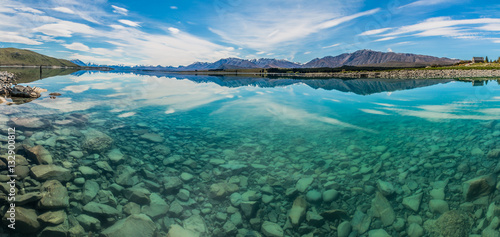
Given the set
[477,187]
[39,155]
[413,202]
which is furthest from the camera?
[39,155]

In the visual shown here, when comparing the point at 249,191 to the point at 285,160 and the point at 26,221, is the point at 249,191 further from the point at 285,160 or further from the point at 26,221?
the point at 26,221

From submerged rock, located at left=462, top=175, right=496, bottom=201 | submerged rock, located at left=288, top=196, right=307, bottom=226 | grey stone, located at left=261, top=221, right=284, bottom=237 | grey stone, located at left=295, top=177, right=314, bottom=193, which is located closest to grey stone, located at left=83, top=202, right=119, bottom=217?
grey stone, located at left=261, top=221, right=284, bottom=237

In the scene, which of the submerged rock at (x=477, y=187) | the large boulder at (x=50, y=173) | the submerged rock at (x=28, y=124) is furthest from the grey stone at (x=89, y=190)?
the submerged rock at (x=477, y=187)

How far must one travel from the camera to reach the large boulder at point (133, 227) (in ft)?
21.3

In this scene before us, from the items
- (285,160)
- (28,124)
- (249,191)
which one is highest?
(28,124)

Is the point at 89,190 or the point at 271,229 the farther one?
the point at 89,190

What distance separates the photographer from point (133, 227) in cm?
671

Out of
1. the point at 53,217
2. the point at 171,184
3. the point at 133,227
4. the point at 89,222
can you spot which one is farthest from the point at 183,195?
the point at 53,217

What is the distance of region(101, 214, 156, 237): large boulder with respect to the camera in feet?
21.3

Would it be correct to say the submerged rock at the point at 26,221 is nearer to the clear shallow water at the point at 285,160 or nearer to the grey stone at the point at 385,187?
the clear shallow water at the point at 285,160

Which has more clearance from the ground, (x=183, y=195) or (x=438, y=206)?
(x=438, y=206)

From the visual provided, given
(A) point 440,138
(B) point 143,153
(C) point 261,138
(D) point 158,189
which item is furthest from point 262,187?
(A) point 440,138

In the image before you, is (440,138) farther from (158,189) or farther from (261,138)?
(158,189)

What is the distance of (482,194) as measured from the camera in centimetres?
795
